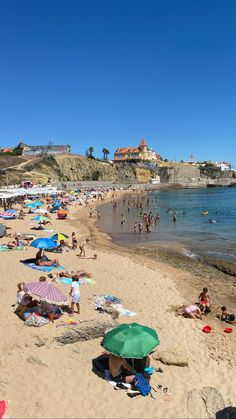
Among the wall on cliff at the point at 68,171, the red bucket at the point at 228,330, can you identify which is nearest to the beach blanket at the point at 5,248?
the red bucket at the point at 228,330

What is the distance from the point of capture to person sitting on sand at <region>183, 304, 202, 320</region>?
11461 mm

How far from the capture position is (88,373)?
25.5ft

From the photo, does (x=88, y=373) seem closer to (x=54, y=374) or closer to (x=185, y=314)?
(x=54, y=374)

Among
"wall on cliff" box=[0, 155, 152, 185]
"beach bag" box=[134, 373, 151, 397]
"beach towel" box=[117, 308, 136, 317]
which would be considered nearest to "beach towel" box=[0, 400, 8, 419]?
"beach bag" box=[134, 373, 151, 397]

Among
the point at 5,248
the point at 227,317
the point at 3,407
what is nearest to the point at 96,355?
the point at 3,407

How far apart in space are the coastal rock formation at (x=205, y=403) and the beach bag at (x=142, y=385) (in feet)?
2.68

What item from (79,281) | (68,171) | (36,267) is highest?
(68,171)

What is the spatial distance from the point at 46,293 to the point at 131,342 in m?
3.33

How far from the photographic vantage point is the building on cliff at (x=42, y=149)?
131 m

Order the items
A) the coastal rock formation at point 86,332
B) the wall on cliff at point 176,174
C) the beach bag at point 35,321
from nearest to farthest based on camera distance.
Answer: the coastal rock formation at point 86,332
the beach bag at point 35,321
the wall on cliff at point 176,174

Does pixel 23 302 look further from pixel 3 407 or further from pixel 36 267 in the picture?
pixel 36 267

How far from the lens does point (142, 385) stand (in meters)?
7.30

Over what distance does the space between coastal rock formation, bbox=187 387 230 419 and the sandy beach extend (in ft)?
0.10

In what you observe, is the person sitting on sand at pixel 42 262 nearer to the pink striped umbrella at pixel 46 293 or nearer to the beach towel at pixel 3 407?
the pink striped umbrella at pixel 46 293
